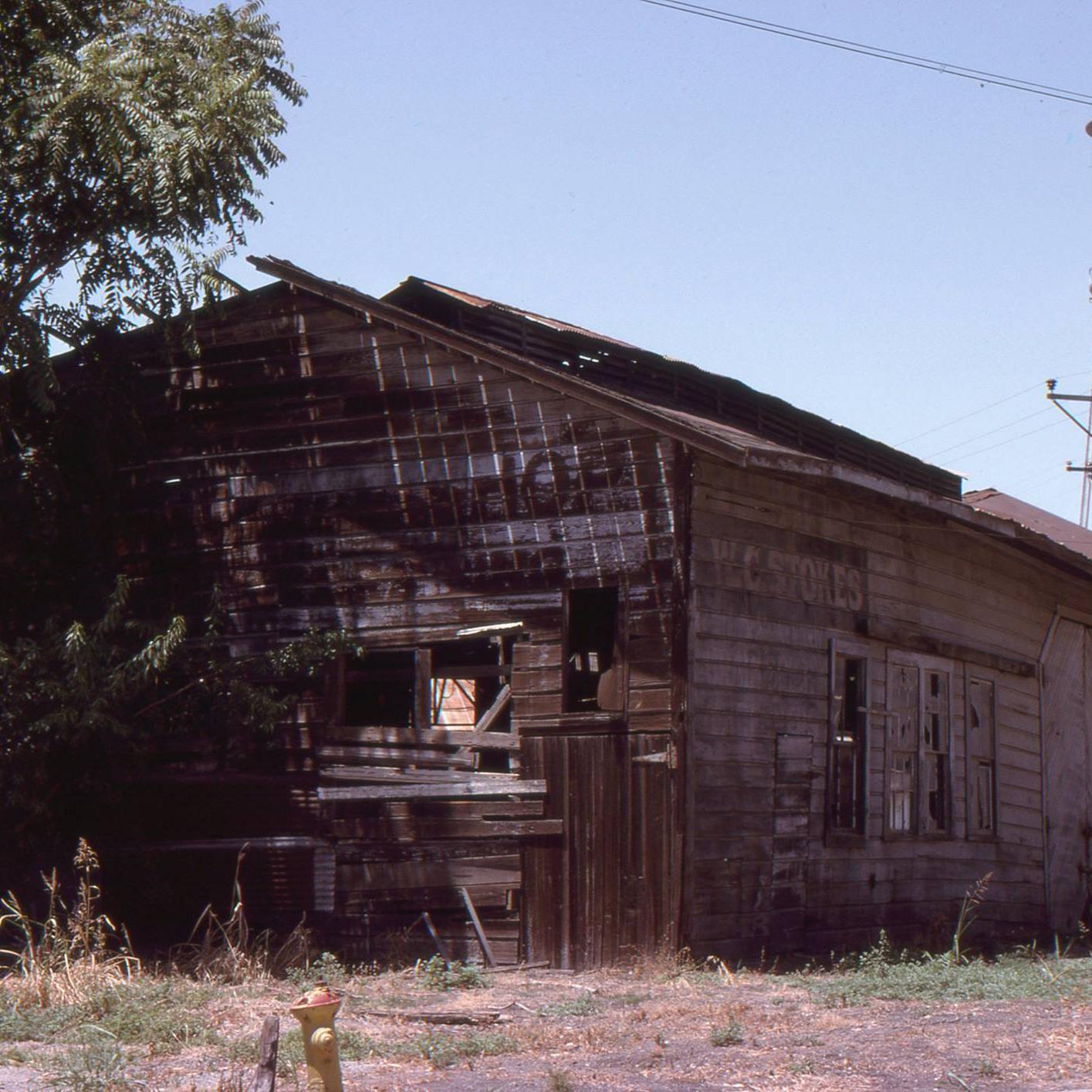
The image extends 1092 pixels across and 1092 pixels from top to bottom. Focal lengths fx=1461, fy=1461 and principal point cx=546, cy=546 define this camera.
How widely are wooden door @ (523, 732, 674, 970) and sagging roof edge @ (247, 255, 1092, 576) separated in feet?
7.80

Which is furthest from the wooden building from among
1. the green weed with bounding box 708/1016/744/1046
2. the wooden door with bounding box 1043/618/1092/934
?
the green weed with bounding box 708/1016/744/1046

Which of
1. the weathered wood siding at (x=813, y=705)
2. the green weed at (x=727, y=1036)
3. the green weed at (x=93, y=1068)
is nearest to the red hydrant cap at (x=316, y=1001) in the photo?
the green weed at (x=93, y=1068)

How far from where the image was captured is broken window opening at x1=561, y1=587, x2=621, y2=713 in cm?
1198

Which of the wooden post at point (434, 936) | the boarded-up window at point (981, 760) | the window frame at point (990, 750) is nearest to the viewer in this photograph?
the wooden post at point (434, 936)

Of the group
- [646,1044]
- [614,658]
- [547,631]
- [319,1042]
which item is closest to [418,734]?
[547,631]

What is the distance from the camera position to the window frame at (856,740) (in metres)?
13.2

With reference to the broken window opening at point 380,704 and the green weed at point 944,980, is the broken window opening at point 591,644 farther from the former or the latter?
the green weed at point 944,980

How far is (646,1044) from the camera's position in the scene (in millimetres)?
8469

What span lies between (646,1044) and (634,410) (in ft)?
16.7

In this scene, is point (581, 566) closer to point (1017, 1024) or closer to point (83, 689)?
point (83, 689)

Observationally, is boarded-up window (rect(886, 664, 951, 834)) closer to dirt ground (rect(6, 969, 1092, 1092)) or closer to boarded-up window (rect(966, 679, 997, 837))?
boarded-up window (rect(966, 679, 997, 837))

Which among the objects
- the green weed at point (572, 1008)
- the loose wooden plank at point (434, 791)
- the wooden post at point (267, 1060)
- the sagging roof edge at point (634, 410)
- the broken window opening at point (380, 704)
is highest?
the sagging roof edge at point (634, 410)

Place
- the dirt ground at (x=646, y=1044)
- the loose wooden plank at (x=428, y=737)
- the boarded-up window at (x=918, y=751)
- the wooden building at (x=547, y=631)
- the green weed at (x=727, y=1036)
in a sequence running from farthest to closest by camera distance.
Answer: the boarded-up window at (x=918, y=751)
the loose wooden plank at (x=428, y=737)
the wooden building at (x=547, y=631)
the green weed at (x=727, y=1036)
the dirt ground at (x=646, y=1044)

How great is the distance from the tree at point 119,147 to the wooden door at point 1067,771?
35.8ft
